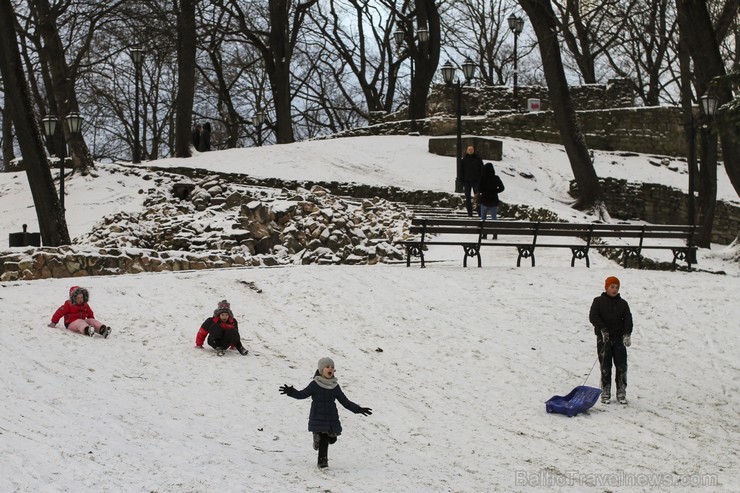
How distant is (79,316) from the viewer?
38.0ft

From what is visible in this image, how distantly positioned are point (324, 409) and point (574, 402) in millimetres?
3612

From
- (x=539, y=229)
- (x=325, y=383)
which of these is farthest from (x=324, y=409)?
(x=539, y=229)

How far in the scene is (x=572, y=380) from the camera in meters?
12.2

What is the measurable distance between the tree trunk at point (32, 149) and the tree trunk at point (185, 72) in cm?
859

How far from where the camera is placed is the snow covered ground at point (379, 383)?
26.3 ft

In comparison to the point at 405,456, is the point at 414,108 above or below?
above

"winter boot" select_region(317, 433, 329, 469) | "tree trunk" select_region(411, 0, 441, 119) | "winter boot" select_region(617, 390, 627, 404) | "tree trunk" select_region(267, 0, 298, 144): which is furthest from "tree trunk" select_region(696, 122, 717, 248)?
"winter boot" select_region(317, 433, 329, 469)

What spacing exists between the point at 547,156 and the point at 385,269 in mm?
16362

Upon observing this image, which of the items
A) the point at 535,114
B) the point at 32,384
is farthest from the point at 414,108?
the point at 32,384

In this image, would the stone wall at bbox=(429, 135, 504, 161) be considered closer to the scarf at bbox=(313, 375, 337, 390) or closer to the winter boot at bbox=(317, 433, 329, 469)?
the scarf at bbox=(313, 375, 337, 390)

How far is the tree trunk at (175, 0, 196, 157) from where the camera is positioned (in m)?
28.2

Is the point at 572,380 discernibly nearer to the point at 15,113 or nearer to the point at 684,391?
the point at 684,391

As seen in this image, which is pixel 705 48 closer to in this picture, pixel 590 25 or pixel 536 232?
pixel 536 232

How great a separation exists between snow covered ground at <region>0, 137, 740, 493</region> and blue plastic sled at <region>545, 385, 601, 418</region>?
0.39 ft
